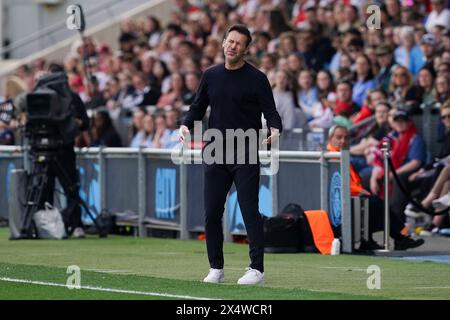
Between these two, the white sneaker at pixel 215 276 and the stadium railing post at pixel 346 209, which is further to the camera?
the stadium railing post at pixel 346 209

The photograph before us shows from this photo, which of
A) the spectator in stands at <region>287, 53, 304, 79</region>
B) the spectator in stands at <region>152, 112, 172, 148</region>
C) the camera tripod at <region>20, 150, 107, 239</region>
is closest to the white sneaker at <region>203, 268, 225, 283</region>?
the camera tripod at <region>20, 150, 107, 239</region>

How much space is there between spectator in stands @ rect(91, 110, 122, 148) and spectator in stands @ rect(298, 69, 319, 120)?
9.97ft

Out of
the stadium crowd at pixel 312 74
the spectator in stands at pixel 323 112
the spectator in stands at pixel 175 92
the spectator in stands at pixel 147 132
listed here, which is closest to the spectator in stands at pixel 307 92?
the stadium crowd at pixel 312 74

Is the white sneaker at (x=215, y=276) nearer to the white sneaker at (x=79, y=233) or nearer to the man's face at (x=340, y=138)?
the man's face at (x=340, y=138)

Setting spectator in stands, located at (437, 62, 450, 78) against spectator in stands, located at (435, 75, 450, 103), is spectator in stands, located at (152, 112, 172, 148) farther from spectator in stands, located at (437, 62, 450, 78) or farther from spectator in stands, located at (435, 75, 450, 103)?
spectator in stands, located at (437, 62, 450, 78)

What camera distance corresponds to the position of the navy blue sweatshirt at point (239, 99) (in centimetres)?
1227

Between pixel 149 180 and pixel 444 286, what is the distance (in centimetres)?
811

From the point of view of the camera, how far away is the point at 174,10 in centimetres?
3250

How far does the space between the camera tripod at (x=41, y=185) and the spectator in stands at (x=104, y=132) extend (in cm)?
354

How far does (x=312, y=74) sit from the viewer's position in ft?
73.0

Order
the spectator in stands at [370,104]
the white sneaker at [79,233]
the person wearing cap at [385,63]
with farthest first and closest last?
the person wearing cap at [385,63], the spectator in stands at [370,104], the white sneaker at [79,233]

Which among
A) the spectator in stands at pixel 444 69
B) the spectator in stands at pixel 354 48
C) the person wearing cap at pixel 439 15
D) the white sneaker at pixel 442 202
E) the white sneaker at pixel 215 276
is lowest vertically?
the white sneaker at pixel 215 276

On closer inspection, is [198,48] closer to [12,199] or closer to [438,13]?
[438,13]

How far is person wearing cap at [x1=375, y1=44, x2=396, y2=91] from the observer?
2102cm
